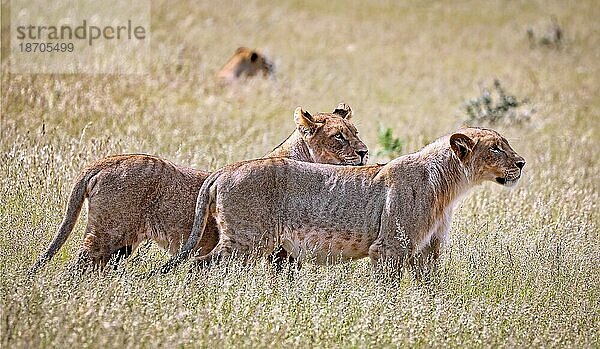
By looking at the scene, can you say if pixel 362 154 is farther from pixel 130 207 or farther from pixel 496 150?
pixel 130 207

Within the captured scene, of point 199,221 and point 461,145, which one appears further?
point 461,145

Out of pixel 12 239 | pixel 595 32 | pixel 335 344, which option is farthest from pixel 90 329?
pixel 595 32

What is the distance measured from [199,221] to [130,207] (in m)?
0.48

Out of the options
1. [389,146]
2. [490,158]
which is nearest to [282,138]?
[389,146]

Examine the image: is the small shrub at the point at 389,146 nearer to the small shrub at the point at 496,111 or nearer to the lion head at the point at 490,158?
the small shrub at the point at 496,111

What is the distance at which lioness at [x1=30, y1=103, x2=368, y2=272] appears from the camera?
22.6 ft

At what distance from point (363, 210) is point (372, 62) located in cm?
1296

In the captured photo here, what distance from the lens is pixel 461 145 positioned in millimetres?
7250

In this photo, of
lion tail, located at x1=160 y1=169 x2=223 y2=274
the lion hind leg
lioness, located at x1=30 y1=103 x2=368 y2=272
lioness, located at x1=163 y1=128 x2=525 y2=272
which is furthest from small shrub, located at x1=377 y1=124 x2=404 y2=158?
lion tail, located at x1=160 y1=169 x2=223 y2=274

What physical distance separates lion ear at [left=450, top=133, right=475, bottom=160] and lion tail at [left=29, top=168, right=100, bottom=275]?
2.47 m

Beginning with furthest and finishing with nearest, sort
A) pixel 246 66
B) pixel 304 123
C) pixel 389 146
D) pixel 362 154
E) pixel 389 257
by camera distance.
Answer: pixel 246 66 < pixel 389 146 < pixel 362 154 < pixel 304 123 < pixel 389 257

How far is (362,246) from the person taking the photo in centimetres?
717

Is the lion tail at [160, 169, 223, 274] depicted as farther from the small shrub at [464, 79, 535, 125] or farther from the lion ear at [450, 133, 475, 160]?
the small shrub at [464, 79, 535, 125]

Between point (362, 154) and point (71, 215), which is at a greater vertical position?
point (362, 154)
